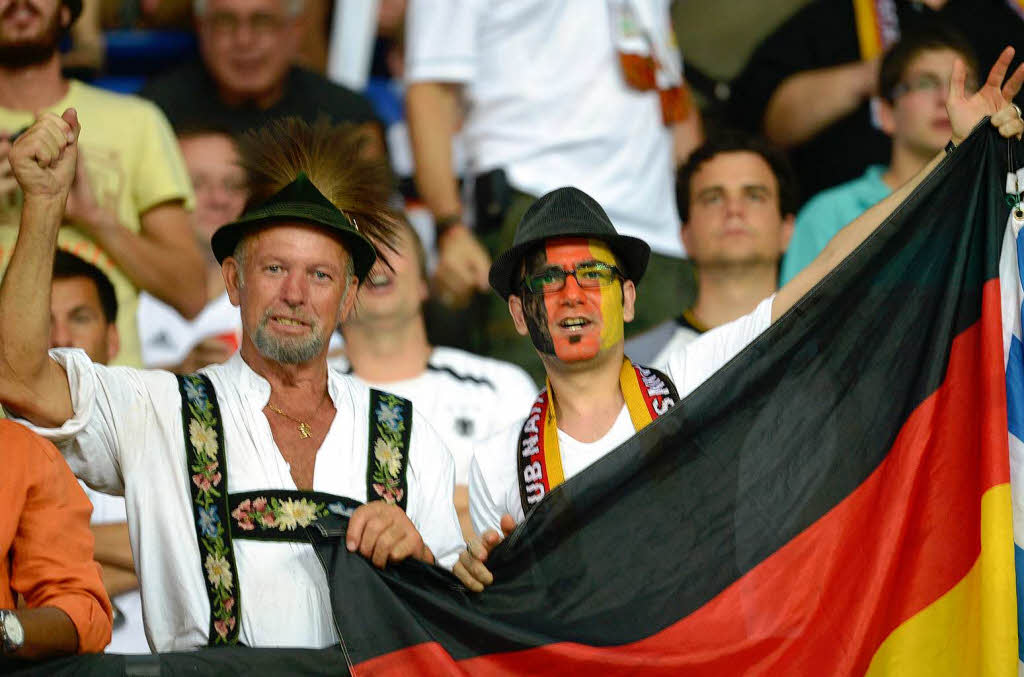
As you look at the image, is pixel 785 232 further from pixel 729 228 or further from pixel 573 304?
pixel 573 304

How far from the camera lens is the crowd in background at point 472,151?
5.86 meters

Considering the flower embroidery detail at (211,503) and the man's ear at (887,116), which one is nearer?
the flower embroidery detail at (211,503)

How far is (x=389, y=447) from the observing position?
4402mm

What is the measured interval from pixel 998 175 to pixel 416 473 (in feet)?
5.77

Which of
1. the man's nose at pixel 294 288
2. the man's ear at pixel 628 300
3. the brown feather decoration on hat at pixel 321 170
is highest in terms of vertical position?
the brown feather decoration on hat at pixel 321 170

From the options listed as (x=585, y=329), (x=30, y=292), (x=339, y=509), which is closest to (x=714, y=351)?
(x=585, y=329)

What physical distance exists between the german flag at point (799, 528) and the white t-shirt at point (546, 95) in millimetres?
2375

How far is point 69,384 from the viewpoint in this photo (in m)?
4.05

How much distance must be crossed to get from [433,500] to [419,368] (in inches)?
61.6

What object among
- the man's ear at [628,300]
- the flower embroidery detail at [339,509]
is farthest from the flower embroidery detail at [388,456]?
the man's ear at [628,300]

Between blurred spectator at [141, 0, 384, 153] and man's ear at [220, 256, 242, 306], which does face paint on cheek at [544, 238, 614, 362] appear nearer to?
man's ear at [220, 256, 242, 306]

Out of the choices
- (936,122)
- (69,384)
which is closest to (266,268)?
(69,384)

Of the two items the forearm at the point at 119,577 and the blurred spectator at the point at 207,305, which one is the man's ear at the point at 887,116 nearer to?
the blurred spectator at the point at 207,305

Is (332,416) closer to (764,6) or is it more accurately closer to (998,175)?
(998,175)
